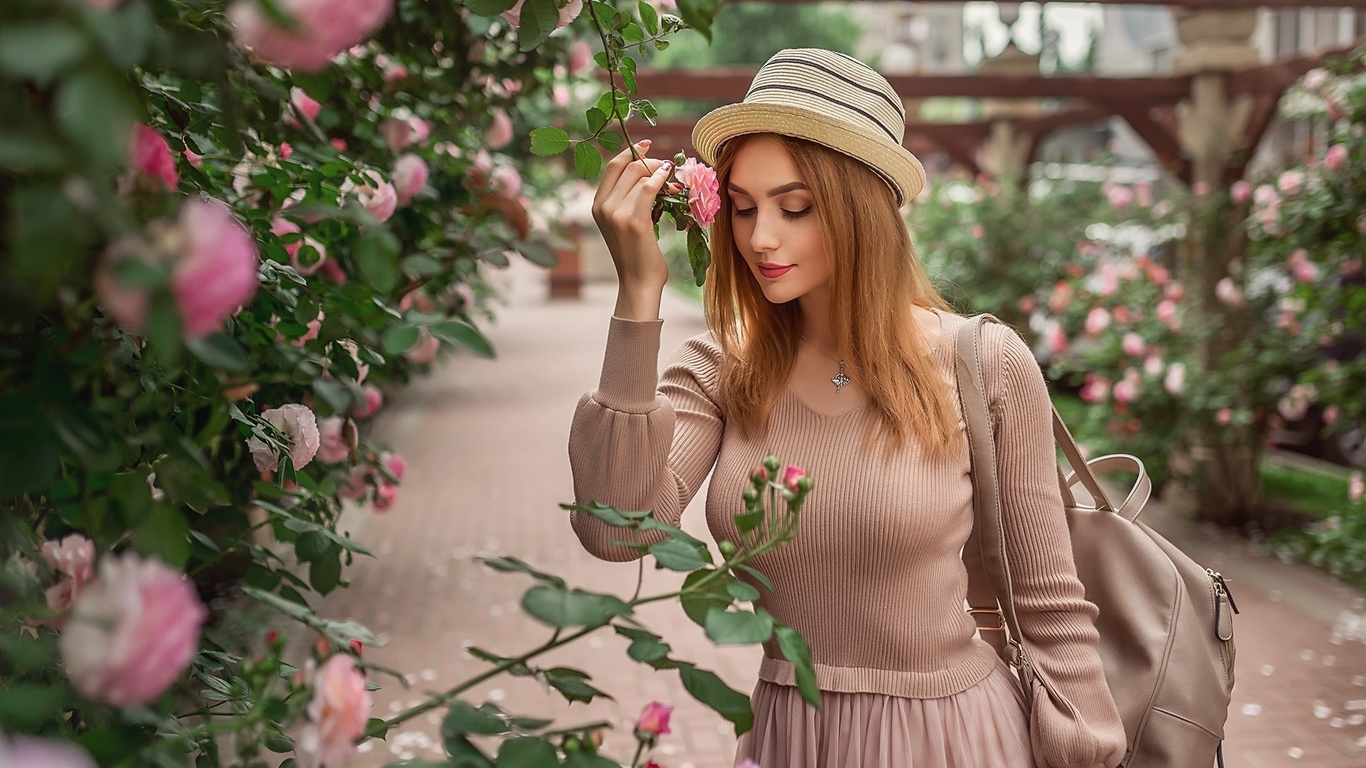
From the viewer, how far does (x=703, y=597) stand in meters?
1.01

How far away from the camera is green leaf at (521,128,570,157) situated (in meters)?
1.34

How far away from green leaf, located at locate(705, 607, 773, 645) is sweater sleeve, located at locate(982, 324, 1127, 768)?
86cm

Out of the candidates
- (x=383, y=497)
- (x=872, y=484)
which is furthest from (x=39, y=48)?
(x=383, y=497)

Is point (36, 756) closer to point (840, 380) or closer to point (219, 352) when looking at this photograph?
point (219, 352)

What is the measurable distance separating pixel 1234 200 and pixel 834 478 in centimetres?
576

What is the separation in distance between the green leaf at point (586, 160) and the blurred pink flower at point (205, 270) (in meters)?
0.72

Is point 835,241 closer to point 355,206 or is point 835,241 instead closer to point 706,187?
point 706,187

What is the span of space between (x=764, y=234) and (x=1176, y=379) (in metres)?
5.45

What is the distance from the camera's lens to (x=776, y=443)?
1.76 metres

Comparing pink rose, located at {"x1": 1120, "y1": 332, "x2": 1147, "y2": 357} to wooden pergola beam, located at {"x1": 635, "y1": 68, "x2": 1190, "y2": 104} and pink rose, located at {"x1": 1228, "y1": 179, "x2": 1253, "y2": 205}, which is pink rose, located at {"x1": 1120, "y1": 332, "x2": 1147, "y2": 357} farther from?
wooden pergola beam, located at {"x1": 635, "y1": 68, "x2": 1190, "y2": 104}

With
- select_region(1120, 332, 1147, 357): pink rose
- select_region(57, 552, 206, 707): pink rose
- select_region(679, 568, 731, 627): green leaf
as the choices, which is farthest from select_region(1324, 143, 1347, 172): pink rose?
select_region(57, 552, 206, 707): pink rose

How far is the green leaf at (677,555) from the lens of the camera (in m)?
0.97

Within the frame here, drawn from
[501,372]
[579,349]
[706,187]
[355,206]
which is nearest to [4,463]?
[355,206]

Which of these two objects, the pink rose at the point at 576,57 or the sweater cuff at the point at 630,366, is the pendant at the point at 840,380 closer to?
the sweater cuff at the point at 630,366
